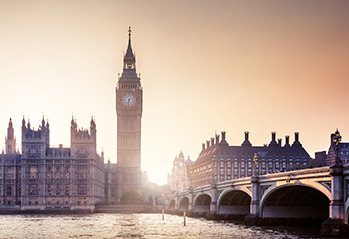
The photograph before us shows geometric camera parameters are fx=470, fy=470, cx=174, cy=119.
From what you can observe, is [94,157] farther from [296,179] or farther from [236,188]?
[296,179]

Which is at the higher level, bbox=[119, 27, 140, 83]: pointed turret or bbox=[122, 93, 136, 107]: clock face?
bbox=[119, 27, 140, 83]: pointed turret

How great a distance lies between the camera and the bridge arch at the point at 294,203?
63.8 meters

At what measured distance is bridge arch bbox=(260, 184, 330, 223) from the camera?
209 ft

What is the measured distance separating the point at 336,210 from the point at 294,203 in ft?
77.7

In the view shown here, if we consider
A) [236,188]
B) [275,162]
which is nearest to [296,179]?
[236,188]

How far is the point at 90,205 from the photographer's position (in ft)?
474

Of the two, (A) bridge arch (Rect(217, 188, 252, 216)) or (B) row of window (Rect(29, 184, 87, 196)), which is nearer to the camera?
(A) bridge arch (Rect(217, 188, 252, 216))

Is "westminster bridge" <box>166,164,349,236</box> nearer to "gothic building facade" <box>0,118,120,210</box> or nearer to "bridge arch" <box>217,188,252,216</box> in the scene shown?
"bridge arch" <box>217,188,252,216</box>

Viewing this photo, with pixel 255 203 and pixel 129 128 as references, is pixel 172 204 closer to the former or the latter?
pixel 129 128

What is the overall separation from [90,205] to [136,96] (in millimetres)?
56810

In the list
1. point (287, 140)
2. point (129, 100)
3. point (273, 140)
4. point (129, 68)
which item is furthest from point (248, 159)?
point (129, 68)

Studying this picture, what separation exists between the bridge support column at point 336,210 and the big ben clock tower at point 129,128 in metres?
136

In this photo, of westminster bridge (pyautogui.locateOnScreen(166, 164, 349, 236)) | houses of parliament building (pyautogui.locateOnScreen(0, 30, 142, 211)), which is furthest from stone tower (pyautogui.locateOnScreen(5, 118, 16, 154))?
westminster bridge (pyautogui.locateOnScreen(166, 164, 349, 236))

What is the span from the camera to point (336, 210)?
44.9 meters
